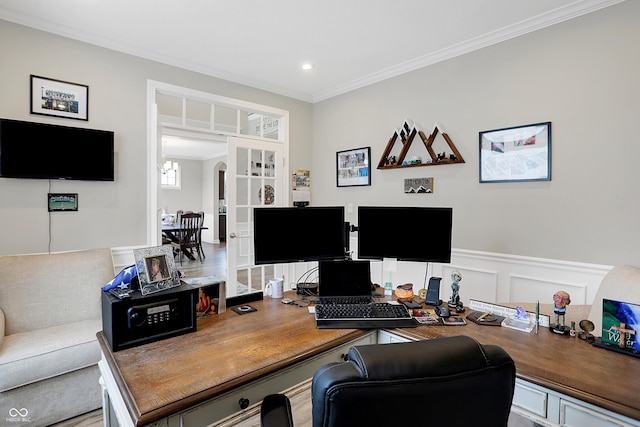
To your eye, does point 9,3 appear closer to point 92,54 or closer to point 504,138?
point 92,54

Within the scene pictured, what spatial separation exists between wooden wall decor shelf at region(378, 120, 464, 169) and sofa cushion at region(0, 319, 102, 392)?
2752 mm

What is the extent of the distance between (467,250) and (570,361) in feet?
5.67

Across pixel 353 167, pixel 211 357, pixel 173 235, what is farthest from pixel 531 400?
pixel 173 235

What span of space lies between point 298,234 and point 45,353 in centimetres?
161

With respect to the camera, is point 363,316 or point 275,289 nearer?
point 363,316

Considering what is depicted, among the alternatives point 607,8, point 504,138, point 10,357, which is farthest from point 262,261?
point 607,8

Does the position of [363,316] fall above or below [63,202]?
below

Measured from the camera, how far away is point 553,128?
2.33 meters

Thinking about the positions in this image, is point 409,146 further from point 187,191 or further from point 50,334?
point 187,191

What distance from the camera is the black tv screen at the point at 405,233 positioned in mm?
1841

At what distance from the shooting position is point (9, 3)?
227 cm

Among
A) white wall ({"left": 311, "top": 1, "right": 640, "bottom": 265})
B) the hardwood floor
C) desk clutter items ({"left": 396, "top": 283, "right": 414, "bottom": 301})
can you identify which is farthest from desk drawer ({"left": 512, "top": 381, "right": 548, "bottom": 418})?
A: the hardwood floor

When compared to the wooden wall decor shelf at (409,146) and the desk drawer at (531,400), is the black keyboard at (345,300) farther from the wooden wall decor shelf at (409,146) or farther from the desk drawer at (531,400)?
the wooden wall decor shelf at (409,146)

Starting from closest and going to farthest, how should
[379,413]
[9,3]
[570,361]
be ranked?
[379,413] → [570,361] → [9,3]
